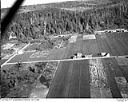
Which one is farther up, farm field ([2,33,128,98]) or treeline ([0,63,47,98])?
farm field ([2,33,128,98])

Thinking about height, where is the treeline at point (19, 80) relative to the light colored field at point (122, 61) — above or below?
below

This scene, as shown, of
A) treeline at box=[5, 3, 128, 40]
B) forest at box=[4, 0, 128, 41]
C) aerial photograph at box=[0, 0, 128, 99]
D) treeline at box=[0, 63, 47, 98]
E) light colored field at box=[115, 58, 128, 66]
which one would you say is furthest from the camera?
treeline at box=[5, 3, 128, 40]

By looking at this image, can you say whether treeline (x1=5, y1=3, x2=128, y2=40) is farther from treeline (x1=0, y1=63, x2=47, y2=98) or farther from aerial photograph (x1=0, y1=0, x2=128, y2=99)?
treeline (x1=0, y1=63, x2=47, y2=98)

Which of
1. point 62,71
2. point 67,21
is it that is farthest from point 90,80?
point 67,21

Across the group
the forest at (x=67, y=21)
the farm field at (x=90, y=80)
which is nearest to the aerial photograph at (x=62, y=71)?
the farm field at (x=90, y=80)

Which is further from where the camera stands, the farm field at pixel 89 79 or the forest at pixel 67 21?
the forest at pixel 67 21

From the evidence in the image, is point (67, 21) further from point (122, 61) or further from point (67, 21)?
point (122, 61)

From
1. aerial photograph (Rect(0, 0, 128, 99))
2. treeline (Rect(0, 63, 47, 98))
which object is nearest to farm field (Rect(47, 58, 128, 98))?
aerial photograph (Rect(0, 0, 128, 99))

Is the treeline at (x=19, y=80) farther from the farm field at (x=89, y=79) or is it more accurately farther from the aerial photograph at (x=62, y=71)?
the farm field at (x=89, y=79)

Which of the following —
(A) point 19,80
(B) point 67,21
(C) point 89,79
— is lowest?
(A) point 19,80
